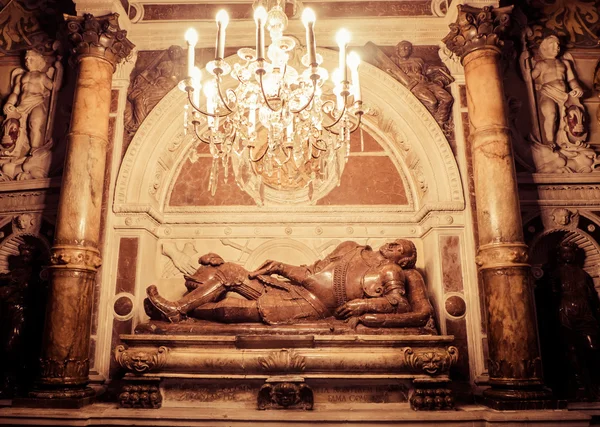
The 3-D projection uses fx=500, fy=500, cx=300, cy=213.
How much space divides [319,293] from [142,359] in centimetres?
184

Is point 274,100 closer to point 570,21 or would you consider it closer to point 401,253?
point 401,253

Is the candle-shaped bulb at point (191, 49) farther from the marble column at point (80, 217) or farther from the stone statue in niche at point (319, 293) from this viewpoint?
the stone statue in niche at point (319, 293)

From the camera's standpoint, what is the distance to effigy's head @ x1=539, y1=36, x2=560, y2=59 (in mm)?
6238

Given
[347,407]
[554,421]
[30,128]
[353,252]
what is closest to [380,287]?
[353,252]

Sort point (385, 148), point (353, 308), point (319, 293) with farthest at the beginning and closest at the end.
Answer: point (385, 148) < point (319, 293) < point (353, 308)

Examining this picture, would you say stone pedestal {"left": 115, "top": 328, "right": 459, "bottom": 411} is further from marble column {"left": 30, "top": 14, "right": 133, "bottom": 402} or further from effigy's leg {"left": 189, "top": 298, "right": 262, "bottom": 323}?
marble column {"left": 30, "top": 14, "right": 133, "bottom": 402}

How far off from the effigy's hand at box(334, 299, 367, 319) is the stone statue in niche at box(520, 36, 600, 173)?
2782 millimetres

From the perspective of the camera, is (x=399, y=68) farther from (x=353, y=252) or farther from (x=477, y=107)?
(x=353, y=252)

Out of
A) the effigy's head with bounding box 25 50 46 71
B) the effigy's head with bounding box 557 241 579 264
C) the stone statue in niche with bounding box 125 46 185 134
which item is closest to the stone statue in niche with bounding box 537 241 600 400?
the effigy's head with bounding box 557 241 579 264

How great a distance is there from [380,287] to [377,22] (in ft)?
11.3

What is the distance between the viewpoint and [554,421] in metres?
4.23

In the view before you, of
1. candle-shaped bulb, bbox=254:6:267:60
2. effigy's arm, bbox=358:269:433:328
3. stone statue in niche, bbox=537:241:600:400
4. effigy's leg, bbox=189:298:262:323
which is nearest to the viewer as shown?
candle-shaped bulb, bbox=254:6:267:60

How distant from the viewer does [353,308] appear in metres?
4.91

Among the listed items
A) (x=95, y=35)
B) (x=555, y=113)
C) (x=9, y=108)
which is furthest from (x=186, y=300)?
(x=555, y=113)
